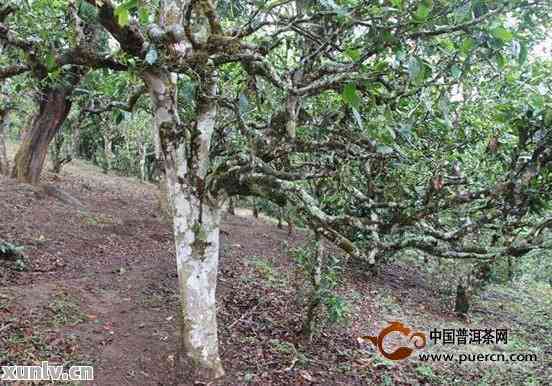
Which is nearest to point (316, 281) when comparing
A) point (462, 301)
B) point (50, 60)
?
point (50, 60)

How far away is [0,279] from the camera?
6.11 metres

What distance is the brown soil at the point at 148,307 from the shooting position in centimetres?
490

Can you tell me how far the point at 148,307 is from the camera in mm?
6312

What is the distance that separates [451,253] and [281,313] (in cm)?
420

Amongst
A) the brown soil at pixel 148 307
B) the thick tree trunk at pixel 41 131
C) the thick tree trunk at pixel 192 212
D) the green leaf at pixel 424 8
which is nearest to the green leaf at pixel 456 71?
the green leaf at pixel 424 8

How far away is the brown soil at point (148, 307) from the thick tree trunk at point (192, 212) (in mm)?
554

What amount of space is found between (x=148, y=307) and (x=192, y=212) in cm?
263

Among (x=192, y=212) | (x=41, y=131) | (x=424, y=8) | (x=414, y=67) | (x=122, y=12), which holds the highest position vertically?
(x=424, y=8)

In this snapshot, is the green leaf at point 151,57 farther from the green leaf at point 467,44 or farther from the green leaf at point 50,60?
the green leaf at point 467,44

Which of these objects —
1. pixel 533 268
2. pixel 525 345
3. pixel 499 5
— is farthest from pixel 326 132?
pixel 533 268

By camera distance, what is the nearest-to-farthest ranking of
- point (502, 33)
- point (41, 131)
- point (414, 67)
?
1. point (502, 33)
2. point (414, 67)
3. point (41, 131)

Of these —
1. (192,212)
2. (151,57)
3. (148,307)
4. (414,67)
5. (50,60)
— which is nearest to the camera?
(414,67)

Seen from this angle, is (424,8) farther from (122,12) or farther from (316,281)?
(316,281)

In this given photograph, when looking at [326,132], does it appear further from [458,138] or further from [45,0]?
[45,0]
